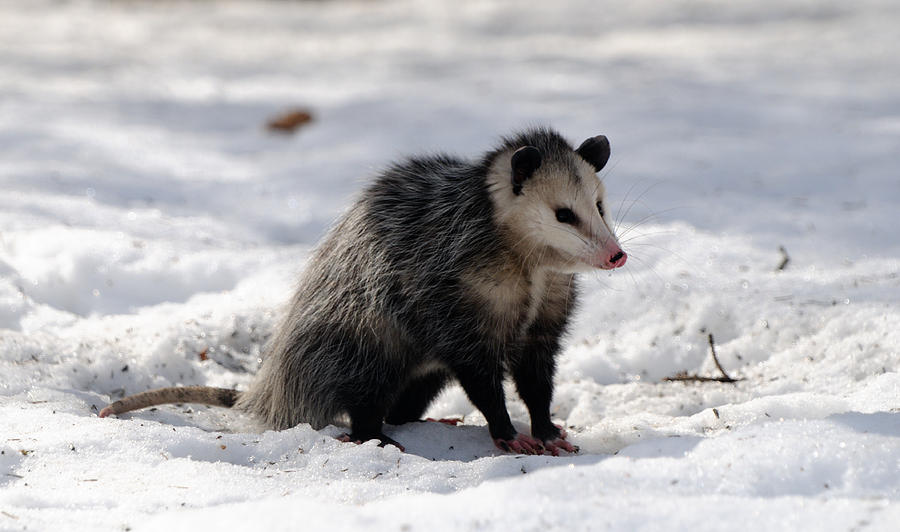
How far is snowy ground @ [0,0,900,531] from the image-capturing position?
1972 mm

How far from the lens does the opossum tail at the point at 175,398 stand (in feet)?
9.23

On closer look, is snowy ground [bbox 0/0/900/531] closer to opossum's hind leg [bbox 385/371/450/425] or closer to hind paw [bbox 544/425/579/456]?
hind paw [bbox 544/425/579/456]

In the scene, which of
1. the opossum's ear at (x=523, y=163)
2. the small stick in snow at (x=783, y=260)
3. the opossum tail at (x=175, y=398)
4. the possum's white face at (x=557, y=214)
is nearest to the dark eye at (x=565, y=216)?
the possum's white face at (x=557, y=214)

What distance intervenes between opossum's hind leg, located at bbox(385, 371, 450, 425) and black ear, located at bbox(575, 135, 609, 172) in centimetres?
81

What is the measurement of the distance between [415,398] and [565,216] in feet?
2.78

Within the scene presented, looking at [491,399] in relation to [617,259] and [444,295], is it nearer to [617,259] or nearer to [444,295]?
[444,295]

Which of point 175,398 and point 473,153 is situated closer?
point 175,398

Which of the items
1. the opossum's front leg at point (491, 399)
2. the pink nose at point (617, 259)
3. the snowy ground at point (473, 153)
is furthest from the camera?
the opossum's front leg at point (491, 399)

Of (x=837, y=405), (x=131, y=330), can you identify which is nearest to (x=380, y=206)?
(x=131, y=330)

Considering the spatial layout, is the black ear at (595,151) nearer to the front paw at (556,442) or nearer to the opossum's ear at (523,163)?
the opossum's ear at (523,163)

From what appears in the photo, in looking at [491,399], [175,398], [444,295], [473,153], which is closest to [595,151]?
[444,295]

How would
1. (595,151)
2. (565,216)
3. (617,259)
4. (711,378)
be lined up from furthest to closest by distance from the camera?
(711,378)
(595,151)
(565,216)
(617,259)

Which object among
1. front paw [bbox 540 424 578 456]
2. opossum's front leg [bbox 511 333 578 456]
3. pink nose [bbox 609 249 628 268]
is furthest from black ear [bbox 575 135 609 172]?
front paw [bbox 540 424 578 456]

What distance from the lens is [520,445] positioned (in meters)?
2.72
